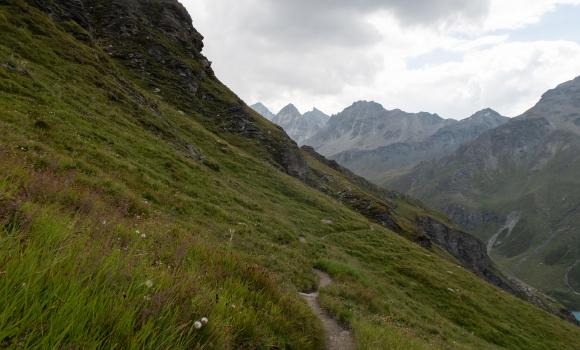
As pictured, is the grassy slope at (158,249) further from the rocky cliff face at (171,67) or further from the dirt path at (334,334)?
the rocky cliff face at (171,67)

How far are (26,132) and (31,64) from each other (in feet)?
51.0

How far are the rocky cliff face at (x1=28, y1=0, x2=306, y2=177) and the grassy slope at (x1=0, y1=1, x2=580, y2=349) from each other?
57.2 feet

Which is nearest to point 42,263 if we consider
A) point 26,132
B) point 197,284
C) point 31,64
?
point 197,284

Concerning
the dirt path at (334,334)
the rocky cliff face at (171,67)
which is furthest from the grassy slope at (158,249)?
the rocky cliff face at (171,67)

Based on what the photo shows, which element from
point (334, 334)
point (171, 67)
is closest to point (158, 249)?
point (334, 334)

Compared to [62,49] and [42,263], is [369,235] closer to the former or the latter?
[62,49]

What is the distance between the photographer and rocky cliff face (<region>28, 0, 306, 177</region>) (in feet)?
222

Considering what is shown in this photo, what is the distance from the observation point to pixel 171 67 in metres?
72.3

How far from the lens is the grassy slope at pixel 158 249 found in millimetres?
2904

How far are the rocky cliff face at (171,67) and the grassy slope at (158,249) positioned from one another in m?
17.4

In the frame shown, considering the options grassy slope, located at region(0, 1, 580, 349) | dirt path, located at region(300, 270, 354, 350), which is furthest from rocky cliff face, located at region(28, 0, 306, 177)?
dirt path, located at region(300, 270, 354, 350)

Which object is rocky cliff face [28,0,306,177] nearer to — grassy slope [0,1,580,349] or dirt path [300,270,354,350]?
grassy slope [0,1,580,349]

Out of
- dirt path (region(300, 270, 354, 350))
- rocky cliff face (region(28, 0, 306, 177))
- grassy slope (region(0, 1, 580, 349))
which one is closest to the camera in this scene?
grassy slope (region(0, 1, 580, 349))

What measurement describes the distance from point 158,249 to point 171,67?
7280cm
